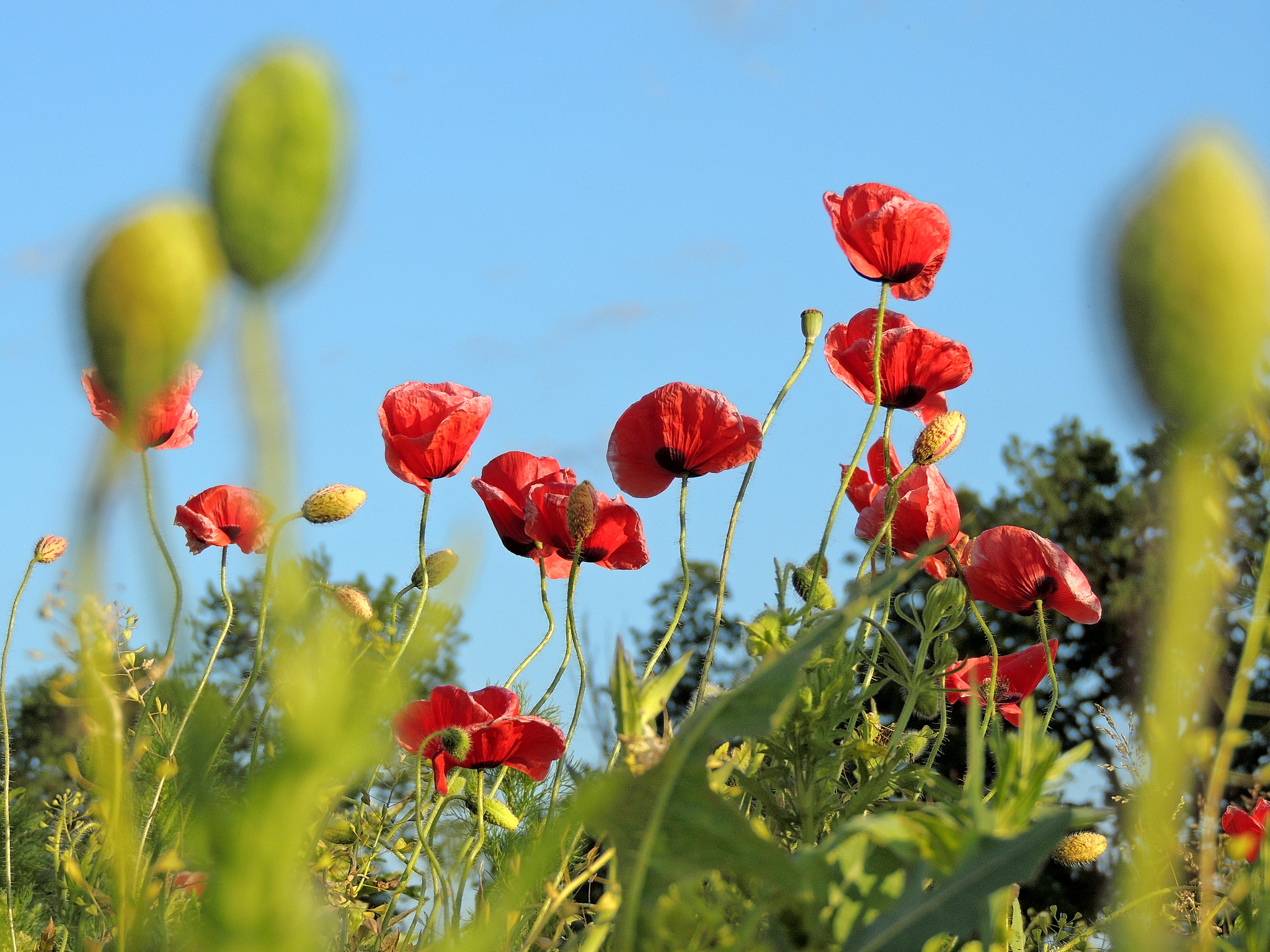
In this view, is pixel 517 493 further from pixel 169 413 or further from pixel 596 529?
pixel 169 413

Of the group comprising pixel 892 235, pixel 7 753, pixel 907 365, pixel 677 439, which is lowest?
pixel 7 753

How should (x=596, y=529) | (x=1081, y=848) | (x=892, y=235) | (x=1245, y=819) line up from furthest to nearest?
(x=596, y=529) < (x=892, y=235) < (x=1245, y=819) < (x=1081, y=848)

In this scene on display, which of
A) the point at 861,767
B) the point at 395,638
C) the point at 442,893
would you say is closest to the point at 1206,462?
the point at 861,767

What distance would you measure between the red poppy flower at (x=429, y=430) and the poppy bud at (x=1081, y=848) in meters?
0.92

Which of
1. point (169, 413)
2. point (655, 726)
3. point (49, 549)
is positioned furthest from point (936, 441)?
point (49, 549)

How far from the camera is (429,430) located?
1702 millimetres

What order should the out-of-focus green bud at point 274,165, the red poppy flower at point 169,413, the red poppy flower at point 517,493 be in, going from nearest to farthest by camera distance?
1. the out-of-focus green bud at point 274,165
2. the red poppy flower at point 169,413
3. the red poppy flower at point 517,493

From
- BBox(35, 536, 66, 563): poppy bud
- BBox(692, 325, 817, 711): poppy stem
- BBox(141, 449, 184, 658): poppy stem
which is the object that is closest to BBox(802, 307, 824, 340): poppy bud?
BBox(692, 325, 817, 711): poppy stem

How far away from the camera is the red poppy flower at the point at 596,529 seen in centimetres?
163

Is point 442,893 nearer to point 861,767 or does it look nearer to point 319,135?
point 861,767

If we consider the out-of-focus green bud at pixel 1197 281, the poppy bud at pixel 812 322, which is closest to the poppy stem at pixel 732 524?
the poppy bud at pixel 812 322

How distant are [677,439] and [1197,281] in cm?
149

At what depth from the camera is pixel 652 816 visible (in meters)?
0.48

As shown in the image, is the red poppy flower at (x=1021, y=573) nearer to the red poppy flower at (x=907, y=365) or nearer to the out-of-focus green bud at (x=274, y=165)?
the red poppy flower at (x=907, y=365)
